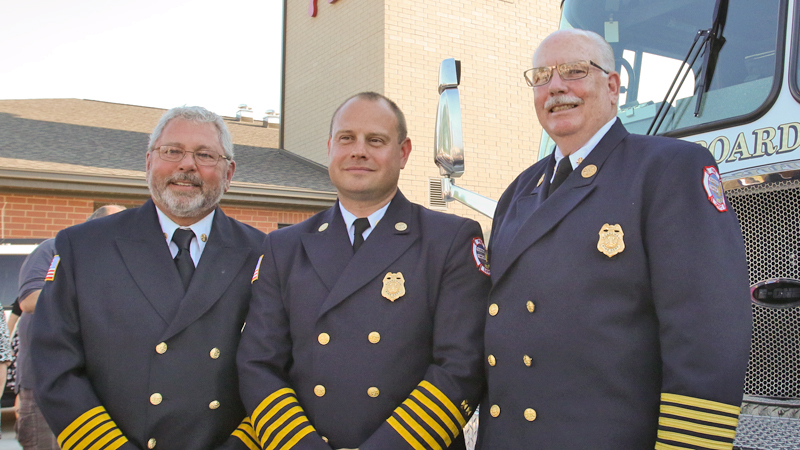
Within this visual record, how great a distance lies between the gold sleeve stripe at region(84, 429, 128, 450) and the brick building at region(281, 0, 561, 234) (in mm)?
8535

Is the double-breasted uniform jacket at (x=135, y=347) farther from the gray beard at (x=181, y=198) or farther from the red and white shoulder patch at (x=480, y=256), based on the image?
the red and white shoulder patch at (x=480, y=256)

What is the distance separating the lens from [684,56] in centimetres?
279

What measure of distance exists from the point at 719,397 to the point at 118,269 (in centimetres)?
203

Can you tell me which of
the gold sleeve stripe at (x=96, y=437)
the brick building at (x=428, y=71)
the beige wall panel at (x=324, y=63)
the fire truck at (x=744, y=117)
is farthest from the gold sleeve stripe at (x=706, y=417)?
the beige wall panel at (x=324, y=63)

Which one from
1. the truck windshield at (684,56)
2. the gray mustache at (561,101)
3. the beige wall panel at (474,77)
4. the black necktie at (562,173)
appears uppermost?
the beige wall panel at (474,77)

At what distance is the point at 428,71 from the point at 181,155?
8.83 metres

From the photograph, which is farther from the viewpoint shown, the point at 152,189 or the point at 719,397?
the point at 152,189

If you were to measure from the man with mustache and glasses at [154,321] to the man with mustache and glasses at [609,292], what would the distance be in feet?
3.28

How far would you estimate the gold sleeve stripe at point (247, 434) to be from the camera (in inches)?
90.5

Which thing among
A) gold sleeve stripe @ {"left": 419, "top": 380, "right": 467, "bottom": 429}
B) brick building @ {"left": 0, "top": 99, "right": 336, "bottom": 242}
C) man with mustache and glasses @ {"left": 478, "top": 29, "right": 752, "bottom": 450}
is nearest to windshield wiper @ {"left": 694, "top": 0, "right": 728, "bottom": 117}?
man with mustache and glasses @ {"left": 478, "top": 29, "right": 752, "bottom": 450}

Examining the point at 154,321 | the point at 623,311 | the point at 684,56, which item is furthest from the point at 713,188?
the point at 154,321

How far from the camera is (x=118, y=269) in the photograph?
2.33 m

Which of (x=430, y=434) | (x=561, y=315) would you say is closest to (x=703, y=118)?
(x=561, y=315)

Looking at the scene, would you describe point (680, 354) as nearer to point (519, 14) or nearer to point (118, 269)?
point (118, 269)
